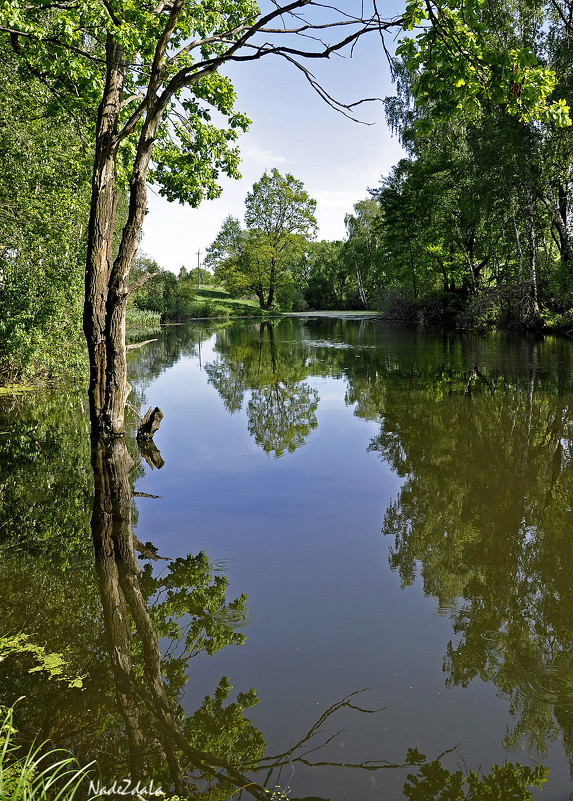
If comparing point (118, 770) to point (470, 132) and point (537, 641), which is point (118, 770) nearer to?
point (537, 641)

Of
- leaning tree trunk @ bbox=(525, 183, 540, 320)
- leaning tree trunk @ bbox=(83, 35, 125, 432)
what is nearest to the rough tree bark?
leaning tree trunk @ bbox=(83, 35, 125, 432)

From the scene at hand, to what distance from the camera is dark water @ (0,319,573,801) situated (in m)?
2.52

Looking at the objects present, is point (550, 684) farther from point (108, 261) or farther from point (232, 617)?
point (108, 261)

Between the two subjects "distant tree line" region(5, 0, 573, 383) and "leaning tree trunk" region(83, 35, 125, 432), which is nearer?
"distant tree line" region(5, 0, 573, 383)

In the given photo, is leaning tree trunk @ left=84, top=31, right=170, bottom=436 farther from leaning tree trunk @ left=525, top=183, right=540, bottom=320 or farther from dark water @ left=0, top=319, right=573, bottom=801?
leaning tree trunk @ left=525, top=183, right=540, bottom=320

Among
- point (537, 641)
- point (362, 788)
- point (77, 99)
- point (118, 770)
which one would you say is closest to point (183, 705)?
point (118, 770)

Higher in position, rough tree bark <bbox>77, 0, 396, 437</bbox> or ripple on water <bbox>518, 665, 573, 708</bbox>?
rough tree bark <bbox>77, 0, 396, 437</bbox>

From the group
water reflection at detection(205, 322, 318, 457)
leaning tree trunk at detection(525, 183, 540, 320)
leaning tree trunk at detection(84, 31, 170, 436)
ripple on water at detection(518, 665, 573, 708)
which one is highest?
leaning tree trunk at detection(525, 183, 540, 320)

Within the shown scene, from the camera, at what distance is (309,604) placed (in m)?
3.74

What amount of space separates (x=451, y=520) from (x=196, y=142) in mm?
8666

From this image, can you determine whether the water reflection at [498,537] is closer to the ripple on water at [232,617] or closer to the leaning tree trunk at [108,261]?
the ripple on water at [232,617]

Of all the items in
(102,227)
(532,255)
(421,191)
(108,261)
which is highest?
(421,191)

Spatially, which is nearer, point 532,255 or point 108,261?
point 108,261

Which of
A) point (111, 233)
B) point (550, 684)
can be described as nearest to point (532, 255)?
point (111, 233)
